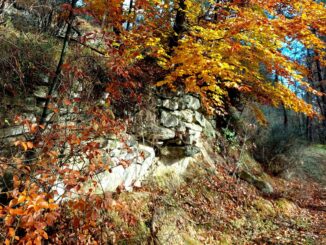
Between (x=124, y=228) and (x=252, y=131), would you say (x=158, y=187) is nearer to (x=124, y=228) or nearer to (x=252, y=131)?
(x=124, y=228)

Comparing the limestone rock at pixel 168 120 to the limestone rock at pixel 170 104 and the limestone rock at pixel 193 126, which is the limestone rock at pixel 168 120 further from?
the limestone rock at pixel 193 126

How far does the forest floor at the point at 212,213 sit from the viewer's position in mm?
5348

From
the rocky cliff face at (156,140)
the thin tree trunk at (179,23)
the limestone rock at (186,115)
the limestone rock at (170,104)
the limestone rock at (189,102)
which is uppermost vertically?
the thin tree trunk at (179,23)

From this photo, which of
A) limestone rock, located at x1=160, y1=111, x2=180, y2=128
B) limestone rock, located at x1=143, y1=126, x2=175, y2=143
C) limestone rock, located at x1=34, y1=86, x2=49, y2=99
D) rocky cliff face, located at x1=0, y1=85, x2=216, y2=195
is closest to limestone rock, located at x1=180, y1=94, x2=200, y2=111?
rocky cliff face, located at x1=0, y1=85, x2=216, y2=195

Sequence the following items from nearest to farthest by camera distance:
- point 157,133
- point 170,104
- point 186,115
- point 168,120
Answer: point 157,133 → point 168,120 → point 170,104 → point 186,115

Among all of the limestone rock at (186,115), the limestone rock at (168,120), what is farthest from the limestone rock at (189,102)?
the limestone rock at (168,120)

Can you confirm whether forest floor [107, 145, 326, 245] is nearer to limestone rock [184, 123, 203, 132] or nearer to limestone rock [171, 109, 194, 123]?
limestone rock [184, 123, 203, 132]

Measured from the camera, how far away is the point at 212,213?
7.05 metres

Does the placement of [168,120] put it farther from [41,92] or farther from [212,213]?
[41,92]

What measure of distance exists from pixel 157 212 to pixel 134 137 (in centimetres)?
181

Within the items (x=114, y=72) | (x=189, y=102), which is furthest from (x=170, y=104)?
(x=114, y=72)

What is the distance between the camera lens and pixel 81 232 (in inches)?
170

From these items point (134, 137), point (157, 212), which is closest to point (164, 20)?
point (134, 137)

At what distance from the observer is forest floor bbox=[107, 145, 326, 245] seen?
5348 mm
